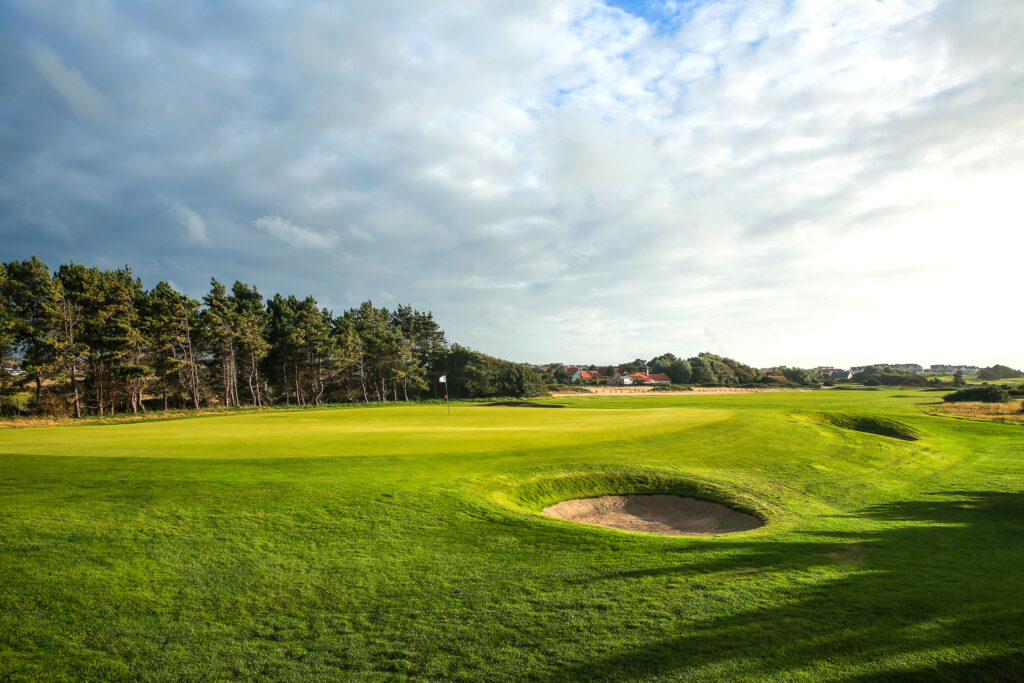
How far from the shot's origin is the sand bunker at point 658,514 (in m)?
11.8

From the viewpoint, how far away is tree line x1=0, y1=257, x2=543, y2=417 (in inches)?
1500

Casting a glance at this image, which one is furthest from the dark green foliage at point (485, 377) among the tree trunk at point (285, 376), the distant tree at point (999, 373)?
the distant tree at point (999, 373)

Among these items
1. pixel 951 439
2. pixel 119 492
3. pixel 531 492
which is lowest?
pixel 951 439

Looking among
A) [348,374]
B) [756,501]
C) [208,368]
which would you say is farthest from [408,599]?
[348,374]

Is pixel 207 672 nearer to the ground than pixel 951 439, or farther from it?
farther from it

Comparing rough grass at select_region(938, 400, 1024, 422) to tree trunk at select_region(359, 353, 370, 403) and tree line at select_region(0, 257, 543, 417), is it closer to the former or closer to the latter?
tree line at select_region(0, 257, 543, 417)

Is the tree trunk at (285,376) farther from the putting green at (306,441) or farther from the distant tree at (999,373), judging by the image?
the distant tree at (999,373)

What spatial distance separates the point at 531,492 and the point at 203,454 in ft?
33.8

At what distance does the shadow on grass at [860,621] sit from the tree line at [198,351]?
4779 cm

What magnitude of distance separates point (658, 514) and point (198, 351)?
54.8m

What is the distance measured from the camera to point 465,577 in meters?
6.88

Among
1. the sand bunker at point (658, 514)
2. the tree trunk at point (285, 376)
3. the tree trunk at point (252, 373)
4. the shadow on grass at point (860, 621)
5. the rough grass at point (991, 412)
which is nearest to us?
the shadow on grass at point (860, 621)

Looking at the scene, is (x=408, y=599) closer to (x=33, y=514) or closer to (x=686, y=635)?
(x=686, y=635)

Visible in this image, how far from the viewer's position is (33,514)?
8664mm
